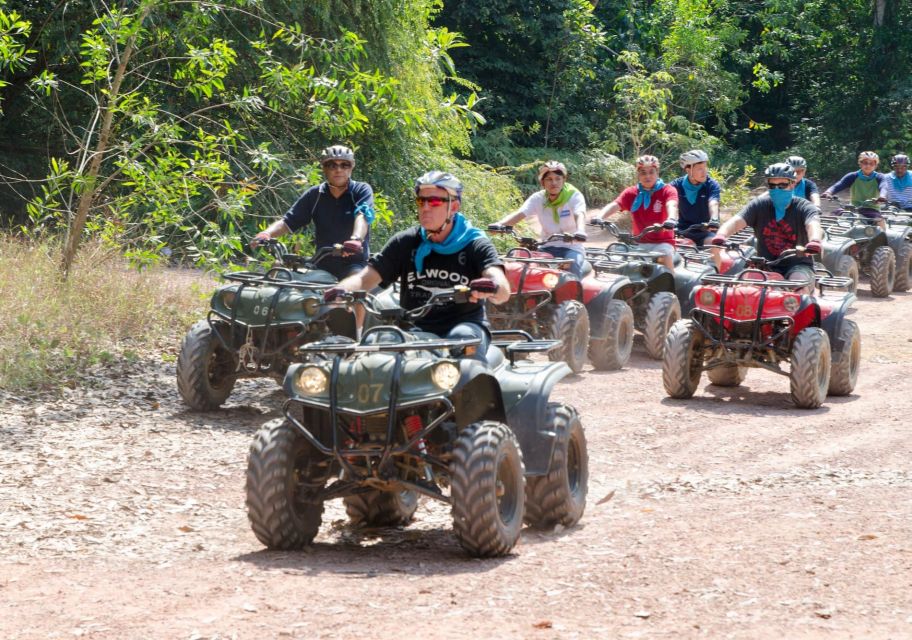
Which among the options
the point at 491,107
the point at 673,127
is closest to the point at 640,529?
the point at 491,107

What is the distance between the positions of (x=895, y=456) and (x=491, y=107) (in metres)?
21.2

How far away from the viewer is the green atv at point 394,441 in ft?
20.0

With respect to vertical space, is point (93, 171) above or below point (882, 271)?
above

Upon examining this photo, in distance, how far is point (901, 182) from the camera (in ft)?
→ 69.2

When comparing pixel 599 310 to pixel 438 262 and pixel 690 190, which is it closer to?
pixel 690 190

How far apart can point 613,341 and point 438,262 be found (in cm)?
608

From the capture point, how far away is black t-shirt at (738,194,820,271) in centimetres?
1191

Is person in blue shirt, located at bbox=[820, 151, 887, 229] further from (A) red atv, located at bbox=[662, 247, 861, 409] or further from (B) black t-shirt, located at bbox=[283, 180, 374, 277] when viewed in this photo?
(B) black t-shirt, located at bbox=[283, 180, 374, 277]

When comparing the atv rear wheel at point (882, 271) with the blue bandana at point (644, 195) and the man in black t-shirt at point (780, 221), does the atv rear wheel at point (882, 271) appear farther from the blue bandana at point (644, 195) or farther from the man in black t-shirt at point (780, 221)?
the man in black t-shirt at point (780, 221)

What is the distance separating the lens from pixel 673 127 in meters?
31.9

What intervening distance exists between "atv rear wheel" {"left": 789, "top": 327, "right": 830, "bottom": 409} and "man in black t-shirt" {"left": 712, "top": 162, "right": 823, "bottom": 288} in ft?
2.88

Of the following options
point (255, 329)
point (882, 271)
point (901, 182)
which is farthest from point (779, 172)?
point (901, 182)

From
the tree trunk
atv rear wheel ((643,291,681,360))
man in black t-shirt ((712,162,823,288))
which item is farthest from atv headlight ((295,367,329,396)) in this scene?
atv rear wheel ((643,291,681,360))

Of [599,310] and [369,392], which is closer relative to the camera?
[369,392]
